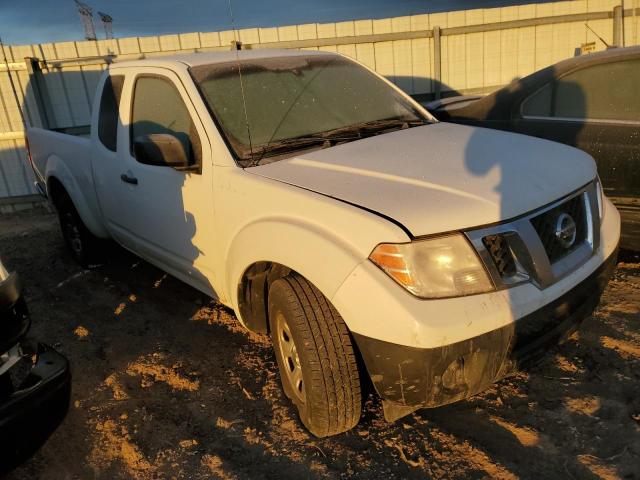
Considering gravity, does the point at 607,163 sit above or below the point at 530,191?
below

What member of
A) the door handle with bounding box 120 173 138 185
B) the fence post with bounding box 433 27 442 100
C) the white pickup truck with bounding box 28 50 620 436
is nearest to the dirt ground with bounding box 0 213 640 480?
the white pickup truck with bounding box 28 50 620 436

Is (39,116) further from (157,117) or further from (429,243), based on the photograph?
(429,243)

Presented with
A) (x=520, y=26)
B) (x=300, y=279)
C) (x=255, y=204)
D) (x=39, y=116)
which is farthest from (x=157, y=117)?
(x=520, y=26)

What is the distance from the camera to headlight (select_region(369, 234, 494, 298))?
2092mm

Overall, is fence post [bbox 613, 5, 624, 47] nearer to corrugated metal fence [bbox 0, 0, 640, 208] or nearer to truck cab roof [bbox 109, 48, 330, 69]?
corrugated metal fence [bbox 0, 0, 640, 208]

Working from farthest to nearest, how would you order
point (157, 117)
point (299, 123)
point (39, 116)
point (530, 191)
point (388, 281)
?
point (39, 116)
point (157, 117)
point (299, 123)
point (530, 191)
point (388, 281)

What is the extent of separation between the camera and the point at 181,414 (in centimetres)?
299

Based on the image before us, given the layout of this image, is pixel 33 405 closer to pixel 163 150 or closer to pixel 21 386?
pixel 21 386

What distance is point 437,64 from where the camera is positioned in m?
9.56

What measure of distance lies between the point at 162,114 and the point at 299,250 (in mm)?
1744

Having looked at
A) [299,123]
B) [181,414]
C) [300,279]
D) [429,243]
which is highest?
[299,123]

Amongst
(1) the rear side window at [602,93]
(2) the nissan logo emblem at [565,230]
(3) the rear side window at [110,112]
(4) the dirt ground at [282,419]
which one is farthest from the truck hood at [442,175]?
(3) the rear side window at [110,112]

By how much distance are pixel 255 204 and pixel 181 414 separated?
1.28 metres

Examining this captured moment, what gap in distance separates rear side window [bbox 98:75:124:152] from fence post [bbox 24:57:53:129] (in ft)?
18.1
